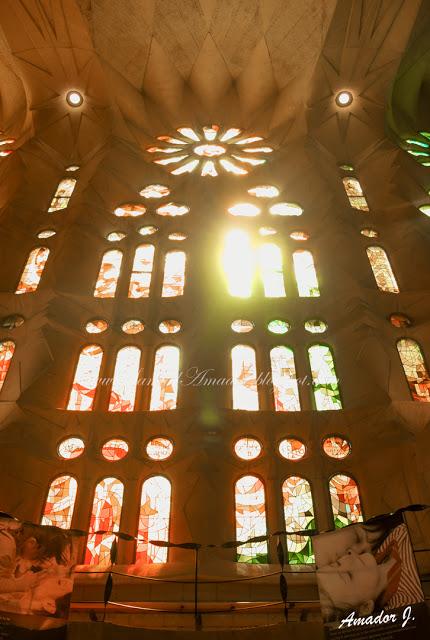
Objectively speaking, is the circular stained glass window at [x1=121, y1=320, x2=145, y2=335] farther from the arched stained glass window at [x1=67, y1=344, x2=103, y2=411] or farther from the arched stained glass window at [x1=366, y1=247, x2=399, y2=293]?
the arched stained glass window at [x1=366, y1=247, x2=399, y2=293]

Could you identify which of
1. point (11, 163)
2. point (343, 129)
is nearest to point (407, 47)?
point (343, 129)

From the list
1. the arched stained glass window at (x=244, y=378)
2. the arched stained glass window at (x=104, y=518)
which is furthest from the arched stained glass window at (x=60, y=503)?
the arched stained glass window at (x=244, y=378)

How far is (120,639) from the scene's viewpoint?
627 cm

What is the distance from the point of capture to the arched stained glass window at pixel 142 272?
13.3 metres

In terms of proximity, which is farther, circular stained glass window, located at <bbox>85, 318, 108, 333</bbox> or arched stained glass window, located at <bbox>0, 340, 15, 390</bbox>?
circular stained glass window, located at <bbox>85, 318, 108, 333</bbox>

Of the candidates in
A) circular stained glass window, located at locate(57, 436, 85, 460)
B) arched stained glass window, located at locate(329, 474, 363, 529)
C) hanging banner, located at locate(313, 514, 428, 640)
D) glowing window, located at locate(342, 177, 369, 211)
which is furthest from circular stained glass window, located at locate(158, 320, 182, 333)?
hanging banner, located at locate(313, 514, 428, 640)

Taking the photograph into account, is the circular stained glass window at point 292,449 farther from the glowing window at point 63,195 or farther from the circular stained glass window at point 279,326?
the glowing window at point 63,195

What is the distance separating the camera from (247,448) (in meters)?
10.2

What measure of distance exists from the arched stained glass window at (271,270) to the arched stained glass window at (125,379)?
11.3 feet

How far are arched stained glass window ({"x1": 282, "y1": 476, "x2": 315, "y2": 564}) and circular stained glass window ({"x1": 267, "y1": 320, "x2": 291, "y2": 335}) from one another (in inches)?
135

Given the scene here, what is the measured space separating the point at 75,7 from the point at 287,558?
15.0 m

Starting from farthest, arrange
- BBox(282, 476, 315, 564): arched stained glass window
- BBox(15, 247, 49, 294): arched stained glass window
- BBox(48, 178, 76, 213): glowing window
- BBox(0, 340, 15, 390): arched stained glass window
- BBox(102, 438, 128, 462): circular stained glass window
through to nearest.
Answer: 1. BBox(48, 178, 76, 213): glowing window
2. BBox(15, 247, 49, 294): arched stained glass window
3. BBox(0, 340, 15, 390): arched stained glass window
4. BBox(102, 438, 128, 462): circular stained glass window
5. BBox(282, 476, 315, 564): arched stained glass window

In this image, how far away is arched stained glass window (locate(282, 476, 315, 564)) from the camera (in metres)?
8.99

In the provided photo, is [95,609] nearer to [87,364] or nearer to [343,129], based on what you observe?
[87,364]
